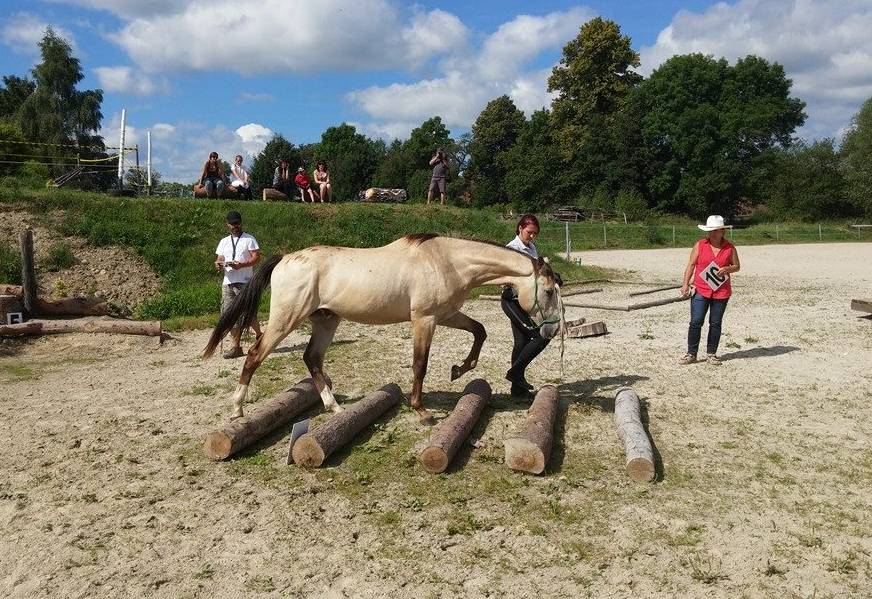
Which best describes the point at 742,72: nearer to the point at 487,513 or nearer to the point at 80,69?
the point at 80,69

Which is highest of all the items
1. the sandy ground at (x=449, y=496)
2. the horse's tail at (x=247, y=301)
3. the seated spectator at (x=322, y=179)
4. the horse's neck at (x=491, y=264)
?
the seated spectator at (x=322, y=179)

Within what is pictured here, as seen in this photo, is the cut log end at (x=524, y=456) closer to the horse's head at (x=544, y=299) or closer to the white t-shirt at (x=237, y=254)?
the horse's head at (x=544, y=299)

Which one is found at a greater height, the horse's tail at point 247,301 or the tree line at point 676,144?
the tree line at point 676,144

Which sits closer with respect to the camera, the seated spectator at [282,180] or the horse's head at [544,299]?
the horse's head at [544,299]

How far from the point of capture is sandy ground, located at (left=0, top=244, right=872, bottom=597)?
3816 millimetres

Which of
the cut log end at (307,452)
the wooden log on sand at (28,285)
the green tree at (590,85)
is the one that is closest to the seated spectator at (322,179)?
the wooden log on sand at (28,285)

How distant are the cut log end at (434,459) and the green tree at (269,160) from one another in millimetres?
67899

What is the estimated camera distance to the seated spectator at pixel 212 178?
63.9 feet

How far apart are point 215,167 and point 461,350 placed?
41.6 ft

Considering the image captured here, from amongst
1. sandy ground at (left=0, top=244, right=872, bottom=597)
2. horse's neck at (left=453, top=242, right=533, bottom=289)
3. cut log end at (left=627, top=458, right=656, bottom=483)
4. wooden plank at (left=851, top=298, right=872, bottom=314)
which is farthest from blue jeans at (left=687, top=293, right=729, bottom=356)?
cut log end at (left=627, top=458, right=656, bottom=483)

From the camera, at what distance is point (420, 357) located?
6488 millimetres

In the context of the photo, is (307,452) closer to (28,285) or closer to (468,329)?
(468,329)

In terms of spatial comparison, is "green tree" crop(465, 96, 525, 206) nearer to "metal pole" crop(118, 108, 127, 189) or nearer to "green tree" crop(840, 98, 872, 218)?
"green tree" crop(840, 98, 872, 218)

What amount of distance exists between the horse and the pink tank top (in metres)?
3.48
